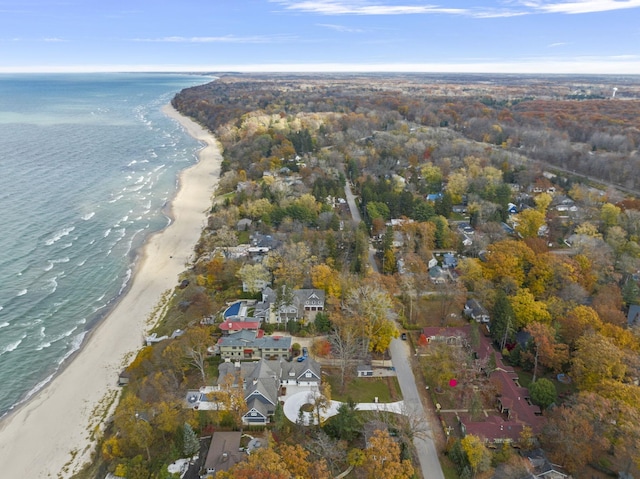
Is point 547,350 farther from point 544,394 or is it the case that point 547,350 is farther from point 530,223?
point 530,223

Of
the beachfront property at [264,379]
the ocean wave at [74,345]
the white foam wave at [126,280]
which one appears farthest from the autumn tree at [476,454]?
the white foam wave at [126,280]

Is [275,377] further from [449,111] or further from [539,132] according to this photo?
[449,111]

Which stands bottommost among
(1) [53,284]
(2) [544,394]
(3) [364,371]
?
(1) [53,284]

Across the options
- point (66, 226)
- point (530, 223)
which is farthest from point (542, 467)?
point (66, 226)

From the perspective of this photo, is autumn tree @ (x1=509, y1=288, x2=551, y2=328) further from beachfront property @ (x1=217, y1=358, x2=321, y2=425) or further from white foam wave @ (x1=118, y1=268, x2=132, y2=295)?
white foam wave @ (x1=118, y1=268, x2=132, y2=295)

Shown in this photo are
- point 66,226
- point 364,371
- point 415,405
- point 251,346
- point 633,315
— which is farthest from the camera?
point 66,226

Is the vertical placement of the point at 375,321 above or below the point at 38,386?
above
